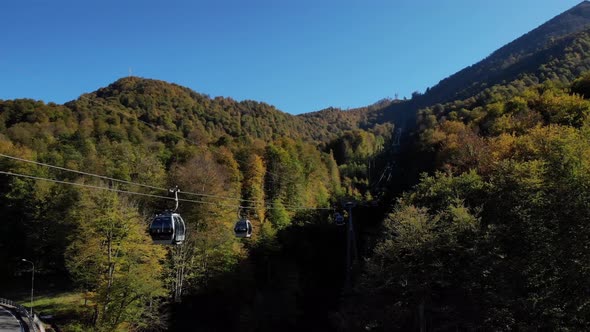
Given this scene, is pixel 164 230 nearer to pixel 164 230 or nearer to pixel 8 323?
pixel 164 230

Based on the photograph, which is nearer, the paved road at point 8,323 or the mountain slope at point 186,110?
the paved road at point 8,323

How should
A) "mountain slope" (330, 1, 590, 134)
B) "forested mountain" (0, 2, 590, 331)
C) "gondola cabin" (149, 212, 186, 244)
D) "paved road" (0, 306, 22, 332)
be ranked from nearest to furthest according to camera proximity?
1. "gondola cabin" (149, 212, 186, 244)
2. "forested mountain" (0, 2, 590, 331)
3. "paved road" (0, 306, 22, 332)
4. "mountain slope" (330, 1, 590, 134)

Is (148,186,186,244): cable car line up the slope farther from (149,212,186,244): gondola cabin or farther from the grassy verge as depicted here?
the grassy verge

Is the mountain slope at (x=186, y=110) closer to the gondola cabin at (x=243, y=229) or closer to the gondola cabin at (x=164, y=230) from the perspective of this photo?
A: the gondola cabin at (x=243, y=229)

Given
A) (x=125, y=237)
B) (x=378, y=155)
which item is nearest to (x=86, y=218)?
(x=125, y=237)

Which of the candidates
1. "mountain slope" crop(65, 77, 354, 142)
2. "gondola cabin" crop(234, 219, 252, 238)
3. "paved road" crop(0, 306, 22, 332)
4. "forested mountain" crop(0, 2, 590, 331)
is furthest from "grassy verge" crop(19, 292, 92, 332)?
"mountain slope" crop(65, 77, 354, 142)

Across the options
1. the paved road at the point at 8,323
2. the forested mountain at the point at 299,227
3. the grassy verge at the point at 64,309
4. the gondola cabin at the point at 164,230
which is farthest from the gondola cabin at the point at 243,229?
the paved road at the point at 8,323

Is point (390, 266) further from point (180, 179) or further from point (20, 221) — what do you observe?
point (20, 221)

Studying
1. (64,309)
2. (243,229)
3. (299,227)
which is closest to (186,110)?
(299,227)
